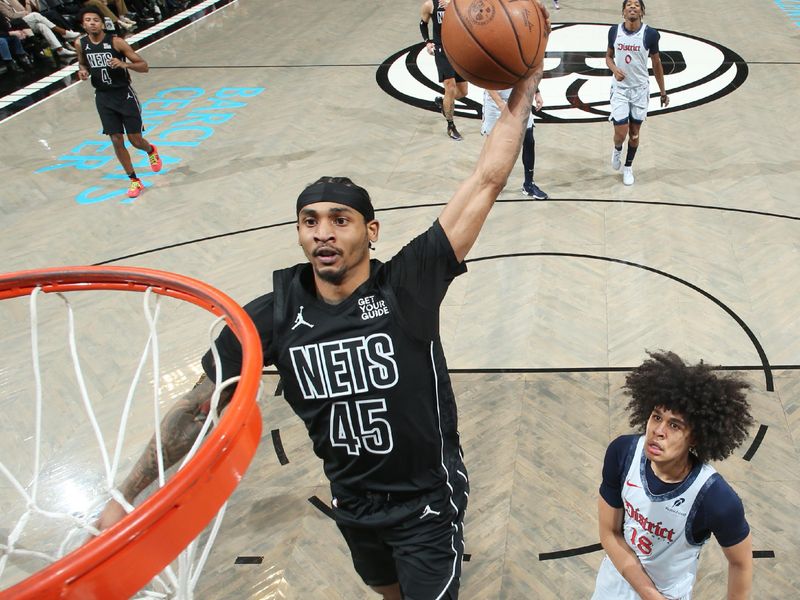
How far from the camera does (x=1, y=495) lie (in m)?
4.09

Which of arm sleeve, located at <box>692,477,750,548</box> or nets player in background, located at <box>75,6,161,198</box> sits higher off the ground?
nets player in background, located at <box>75,6,161,198</box>

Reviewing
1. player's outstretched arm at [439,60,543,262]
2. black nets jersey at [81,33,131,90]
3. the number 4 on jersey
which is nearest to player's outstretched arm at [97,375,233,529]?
the number 4 on jersey

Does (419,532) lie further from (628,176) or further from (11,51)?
(11,51)

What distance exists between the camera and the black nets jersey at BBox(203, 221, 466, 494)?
93.5 inches

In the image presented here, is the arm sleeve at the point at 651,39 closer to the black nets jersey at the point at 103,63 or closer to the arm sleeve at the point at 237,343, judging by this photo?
the black nets jersey at the point at 103,63

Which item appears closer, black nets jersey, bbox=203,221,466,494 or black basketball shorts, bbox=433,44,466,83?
black nets jersey, bbox=203,221,466,494

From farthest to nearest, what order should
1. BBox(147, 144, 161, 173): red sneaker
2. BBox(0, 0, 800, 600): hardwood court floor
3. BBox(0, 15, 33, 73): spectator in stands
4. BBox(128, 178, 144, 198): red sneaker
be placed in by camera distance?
1. BBox(0, 15, 33, 73): spectator in stands
2. BBox(147, 144, 161, 173): red sneaker
3. BBox(128, 178, 144, 198): red sneaker
4. BBox(0, 0, 800, 600): hardwood court floor

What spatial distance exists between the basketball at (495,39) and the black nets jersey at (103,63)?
484 cm

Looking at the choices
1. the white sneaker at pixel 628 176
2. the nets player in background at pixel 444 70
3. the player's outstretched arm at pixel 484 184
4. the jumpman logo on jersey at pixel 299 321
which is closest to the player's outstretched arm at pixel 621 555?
the player's outstretched arm at pixel 484 184

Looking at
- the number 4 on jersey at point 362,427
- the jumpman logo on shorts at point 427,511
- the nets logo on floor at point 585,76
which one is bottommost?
the nets logo on floor at point 585,76

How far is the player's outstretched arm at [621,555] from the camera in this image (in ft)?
8.27

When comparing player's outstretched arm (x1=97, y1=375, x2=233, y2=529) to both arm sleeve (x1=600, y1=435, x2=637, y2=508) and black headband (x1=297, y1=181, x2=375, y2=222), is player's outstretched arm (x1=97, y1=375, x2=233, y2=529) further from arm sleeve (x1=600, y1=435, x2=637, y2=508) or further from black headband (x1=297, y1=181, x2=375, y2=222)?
arm sleeve (x1=600, y1=435, x2=637, y2=508)

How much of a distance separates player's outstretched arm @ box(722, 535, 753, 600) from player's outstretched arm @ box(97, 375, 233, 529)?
1.59m

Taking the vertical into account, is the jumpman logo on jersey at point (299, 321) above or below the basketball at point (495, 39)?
below
